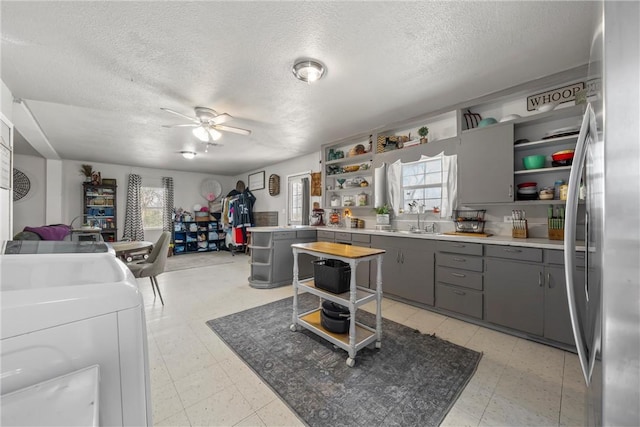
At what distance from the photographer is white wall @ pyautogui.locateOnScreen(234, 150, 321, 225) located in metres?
5.20

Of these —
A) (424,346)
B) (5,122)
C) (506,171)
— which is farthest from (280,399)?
(5,122)

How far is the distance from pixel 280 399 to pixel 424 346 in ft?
4.11

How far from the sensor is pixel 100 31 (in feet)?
5.67

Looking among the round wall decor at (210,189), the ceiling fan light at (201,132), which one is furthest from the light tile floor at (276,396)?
the round wall decor at (210,189)

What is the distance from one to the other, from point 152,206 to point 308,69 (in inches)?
253

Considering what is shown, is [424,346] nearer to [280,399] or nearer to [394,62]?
[280,399]

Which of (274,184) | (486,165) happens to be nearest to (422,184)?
(486,165)

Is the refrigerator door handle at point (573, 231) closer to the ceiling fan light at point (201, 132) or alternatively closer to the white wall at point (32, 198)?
the ceiling fan light at point (201, 132)

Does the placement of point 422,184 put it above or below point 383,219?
above

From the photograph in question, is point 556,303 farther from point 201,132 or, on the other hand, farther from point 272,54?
point 201,132

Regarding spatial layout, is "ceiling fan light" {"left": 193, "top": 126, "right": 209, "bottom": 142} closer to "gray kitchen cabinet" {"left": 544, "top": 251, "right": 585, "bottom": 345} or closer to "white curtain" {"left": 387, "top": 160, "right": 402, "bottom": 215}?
"white curtain" {"left": 387, "top": 160, "right": 402, "bottom": 215}

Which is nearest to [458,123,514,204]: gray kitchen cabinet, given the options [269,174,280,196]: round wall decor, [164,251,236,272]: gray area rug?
[269,174,280,196]: round wall decor

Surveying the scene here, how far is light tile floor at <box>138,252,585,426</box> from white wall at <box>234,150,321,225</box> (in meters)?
3.28

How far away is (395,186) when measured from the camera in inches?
144
